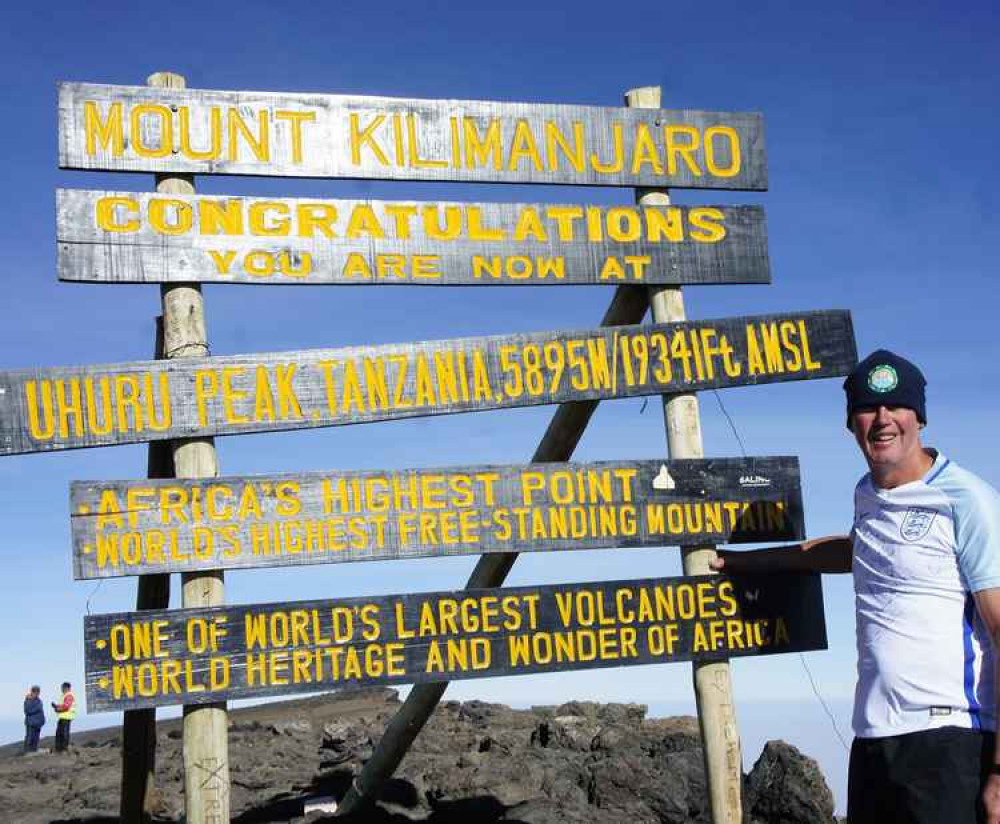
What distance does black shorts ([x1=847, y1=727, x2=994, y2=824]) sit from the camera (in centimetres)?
491

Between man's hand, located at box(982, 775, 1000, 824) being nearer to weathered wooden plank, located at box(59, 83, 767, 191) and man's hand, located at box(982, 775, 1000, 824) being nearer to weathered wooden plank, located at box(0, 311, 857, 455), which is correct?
weathered wooden plank, located at box(0, 311, 857, 455)

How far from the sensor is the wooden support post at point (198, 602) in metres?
6.81

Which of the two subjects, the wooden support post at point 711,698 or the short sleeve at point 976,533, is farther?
the wooden support post at point 711,698

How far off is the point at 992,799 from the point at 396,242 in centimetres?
443

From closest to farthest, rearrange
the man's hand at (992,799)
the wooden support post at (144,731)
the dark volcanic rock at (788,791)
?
the man's hand at (992,799) → the wooden support post at (144,731) → the dark volcanic rock at (788,791)

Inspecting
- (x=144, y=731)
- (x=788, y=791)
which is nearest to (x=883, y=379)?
(x=788, y=791)

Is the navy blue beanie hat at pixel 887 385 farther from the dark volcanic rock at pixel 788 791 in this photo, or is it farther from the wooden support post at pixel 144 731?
the dark volcanic rock at pixel 788 791

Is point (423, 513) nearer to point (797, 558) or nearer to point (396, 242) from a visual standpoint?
point (396, 242)

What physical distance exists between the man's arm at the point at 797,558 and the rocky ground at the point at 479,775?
273 cm

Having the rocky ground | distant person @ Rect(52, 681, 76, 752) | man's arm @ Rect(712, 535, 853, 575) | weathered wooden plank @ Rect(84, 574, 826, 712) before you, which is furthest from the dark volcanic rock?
distant person @ Rect(52, 681, 76, 752)

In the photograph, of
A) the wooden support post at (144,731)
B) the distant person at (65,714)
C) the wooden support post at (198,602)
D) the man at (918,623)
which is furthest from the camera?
the distant person at (65,714)

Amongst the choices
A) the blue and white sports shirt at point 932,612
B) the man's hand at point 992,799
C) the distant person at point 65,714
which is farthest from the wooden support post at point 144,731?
the distant person at point 65,714

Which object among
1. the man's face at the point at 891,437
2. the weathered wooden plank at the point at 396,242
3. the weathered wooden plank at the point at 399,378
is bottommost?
the man's face at the point at 891,437

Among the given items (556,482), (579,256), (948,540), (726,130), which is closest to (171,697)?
(556,482)
